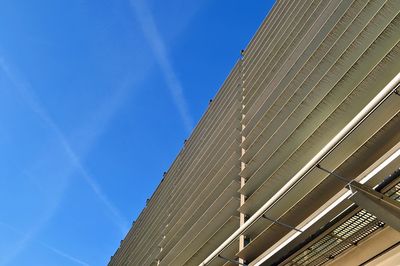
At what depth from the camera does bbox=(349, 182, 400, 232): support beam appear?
333 cm

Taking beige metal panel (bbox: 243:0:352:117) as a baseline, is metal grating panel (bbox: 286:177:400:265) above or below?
below

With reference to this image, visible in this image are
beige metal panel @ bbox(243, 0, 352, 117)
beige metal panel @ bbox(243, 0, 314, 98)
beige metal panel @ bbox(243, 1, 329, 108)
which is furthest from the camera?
beige metal panel @ bbox(243, 0, 314, 98)

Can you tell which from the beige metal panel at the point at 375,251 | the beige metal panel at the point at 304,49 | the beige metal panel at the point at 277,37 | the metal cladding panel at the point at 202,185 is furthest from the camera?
the beige metal panel at the point at 277,37

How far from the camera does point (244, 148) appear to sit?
26.4ft

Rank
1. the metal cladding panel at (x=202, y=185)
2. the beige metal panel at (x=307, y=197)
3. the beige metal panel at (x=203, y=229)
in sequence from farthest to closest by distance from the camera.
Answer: the metal cladding panel at (x=202, y=185) → the beige metal panel at (x=203, y=229) → the beige metal panel at (x=307, y=197)

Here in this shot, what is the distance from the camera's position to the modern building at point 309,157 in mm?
3979

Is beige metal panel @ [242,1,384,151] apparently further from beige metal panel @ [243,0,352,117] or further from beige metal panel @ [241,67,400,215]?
beige metal panel @ [241,67,400,215]

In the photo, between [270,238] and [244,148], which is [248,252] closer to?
[270,238]

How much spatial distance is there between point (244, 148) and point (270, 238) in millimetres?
2999

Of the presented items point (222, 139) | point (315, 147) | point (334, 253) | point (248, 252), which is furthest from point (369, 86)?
point (222, 139)

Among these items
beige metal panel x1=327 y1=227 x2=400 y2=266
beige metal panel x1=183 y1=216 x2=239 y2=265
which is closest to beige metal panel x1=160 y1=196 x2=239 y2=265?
beige metal panel x1=183 y1=216 x2=239 y2=265

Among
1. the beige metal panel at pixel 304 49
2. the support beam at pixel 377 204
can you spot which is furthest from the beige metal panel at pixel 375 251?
the beige metal panel at pixel 304 49

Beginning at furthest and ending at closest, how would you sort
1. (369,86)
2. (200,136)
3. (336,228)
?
(200,136)
(369,86)
(336,228)

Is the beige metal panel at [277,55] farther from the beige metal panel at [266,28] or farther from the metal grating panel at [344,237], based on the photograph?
the metal grating panel at [344,237]
